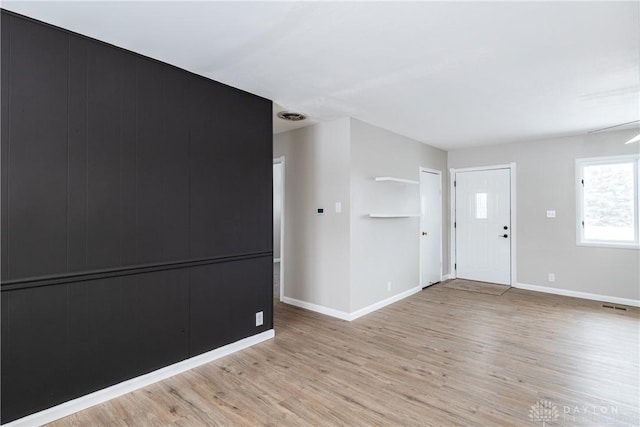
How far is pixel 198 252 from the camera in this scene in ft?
9.40

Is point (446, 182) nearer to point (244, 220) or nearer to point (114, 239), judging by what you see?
point (244, 220)

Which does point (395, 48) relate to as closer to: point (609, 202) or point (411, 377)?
point (411, 377)

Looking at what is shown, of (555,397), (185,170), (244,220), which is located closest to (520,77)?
(555,397)

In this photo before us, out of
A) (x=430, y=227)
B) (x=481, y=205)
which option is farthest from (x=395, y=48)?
(x=481, y=205)

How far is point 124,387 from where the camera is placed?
7.92 ft

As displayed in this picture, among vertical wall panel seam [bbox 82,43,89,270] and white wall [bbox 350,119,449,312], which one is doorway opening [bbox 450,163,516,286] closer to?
white wall [bbox 350,119,449,312]

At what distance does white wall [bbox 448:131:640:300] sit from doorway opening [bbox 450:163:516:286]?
0.14 metres

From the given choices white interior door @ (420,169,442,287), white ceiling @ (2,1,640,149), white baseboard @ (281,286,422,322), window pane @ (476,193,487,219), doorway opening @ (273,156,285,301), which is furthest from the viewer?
window pane @ (476,193,487,219)

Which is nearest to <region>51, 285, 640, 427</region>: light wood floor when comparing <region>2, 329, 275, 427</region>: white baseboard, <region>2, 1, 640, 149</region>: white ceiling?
<region>2, 329, 275, 427</region>: white baseboard

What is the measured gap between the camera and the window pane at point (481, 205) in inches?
235

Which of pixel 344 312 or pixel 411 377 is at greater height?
pixel 344 312

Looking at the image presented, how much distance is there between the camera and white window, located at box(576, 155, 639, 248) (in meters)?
4.71

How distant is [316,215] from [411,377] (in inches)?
92.6

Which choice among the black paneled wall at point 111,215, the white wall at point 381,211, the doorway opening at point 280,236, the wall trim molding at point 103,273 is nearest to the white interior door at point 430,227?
the white wall at point 381,211
